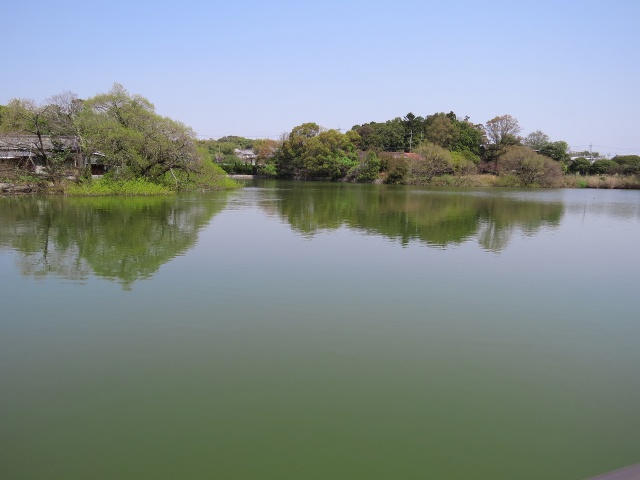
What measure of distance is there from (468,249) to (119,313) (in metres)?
8.05

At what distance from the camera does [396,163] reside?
4731cm

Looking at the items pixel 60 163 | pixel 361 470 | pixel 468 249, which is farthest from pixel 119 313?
pixel 60 163

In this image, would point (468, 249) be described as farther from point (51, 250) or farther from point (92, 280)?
point (51, 250)

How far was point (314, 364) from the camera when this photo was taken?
15.3ft

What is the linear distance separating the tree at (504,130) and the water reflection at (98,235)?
42344mm

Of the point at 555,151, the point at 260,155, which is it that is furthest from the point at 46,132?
the point at 555,151

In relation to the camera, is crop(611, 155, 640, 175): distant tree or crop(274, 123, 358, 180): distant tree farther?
crop(274, 123, 358, 180): distant tree

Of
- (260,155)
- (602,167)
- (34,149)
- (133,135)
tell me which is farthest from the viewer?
(260,155)

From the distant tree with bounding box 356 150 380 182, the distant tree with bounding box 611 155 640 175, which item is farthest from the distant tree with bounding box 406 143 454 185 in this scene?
the distant tree with bounding box 611 155 640 175

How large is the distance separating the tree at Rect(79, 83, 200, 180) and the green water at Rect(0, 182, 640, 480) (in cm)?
1468

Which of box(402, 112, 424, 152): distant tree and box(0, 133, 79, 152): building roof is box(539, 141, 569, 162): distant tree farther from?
box(0, 133, 79, 152): building roof

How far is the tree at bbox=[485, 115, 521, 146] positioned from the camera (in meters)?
52.5

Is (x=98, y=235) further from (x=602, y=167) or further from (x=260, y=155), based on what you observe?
(x=260, y=155)

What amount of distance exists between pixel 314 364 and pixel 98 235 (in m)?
9.32
